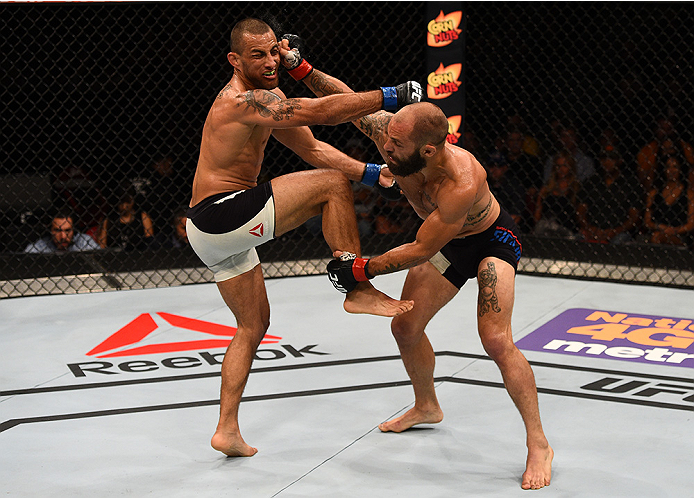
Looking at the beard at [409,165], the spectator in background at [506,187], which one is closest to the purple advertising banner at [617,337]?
the spectator in background at [506,187]

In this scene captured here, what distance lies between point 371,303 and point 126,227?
3.47m

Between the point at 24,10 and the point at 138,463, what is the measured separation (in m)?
3.80

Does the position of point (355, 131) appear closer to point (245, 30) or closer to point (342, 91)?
point (342, 91)

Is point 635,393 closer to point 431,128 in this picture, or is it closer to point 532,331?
point 532,331

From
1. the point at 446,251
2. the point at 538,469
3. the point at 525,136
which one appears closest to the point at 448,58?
the point at 525,136

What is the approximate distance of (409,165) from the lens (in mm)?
2492

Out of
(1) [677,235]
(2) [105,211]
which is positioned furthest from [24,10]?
(1) [677,235]

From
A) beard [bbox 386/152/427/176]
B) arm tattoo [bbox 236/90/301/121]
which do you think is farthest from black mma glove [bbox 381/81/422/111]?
arm tattoo [bbox 236/90/301/121]

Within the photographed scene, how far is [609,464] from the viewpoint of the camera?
2771 mm

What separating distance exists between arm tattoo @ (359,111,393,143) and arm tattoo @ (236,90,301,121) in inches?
16.3

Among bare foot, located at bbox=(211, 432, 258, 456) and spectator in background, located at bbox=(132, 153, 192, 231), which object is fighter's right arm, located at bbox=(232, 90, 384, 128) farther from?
spectator in background, located at bbox=(132, 153, 192, 231)

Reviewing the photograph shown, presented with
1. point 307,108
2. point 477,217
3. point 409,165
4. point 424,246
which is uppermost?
point 307,108

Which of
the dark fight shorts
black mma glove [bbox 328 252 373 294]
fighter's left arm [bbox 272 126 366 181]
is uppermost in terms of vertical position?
fighter's left arm [bbox 272 126 366 181]

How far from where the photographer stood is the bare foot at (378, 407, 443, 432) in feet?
10.1
